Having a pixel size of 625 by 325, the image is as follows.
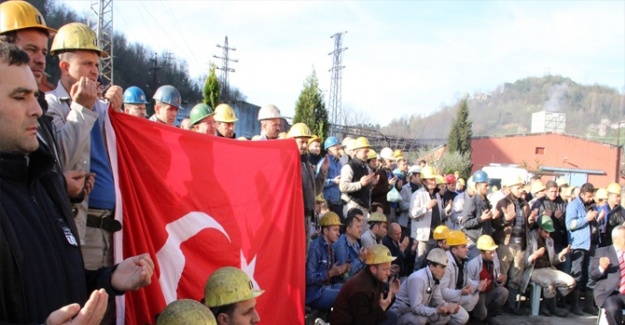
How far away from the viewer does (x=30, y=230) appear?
187 cm

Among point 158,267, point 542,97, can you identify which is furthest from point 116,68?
point 542,97

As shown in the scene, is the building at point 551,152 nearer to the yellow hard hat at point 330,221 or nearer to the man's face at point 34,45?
the yellow hard hat at point 330,221

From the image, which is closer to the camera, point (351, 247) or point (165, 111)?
point (165, 111)

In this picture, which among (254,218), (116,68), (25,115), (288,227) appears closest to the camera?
(25,115)

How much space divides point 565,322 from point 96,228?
8640 millimetres

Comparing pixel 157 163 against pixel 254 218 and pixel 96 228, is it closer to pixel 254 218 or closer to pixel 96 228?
pixel 96 228

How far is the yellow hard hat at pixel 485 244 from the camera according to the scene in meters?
8.85

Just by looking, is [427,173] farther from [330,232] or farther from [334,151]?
[330,232]

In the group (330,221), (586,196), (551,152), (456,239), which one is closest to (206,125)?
(330,221)

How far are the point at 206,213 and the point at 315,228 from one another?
401 centimetres

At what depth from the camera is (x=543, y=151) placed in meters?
54.8

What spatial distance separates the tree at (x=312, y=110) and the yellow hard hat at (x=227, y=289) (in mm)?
21380

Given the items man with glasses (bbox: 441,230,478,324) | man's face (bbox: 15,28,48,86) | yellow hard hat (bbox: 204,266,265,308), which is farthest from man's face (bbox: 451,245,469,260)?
man's face (bbox: 15,28,48,86)

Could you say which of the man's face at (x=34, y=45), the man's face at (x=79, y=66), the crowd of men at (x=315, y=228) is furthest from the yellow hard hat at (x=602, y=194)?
the man's face at (x=34, y=45)
